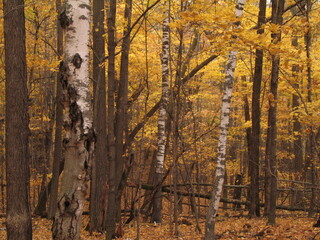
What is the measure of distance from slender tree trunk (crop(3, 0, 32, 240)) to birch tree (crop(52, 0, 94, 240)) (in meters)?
3.91

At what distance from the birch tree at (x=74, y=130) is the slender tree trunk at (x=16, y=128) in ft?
12.8

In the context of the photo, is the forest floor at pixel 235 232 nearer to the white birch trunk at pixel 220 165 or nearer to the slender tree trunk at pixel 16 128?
the white birch trunk at pixel 220 165

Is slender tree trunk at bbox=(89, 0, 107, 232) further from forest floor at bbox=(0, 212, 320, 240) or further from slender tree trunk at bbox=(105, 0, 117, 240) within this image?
slender tree trunk at bbox=(105, 0, 117, 240)

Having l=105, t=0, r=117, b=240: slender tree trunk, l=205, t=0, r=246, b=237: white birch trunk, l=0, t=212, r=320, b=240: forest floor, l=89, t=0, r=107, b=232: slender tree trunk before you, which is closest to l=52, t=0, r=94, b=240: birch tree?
l=105, t=0, r=117, b=240: slender tree trunk

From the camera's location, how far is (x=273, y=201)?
8250 mm

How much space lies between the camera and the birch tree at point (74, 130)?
3.61 metres

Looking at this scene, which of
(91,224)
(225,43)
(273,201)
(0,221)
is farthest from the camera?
(0,221)

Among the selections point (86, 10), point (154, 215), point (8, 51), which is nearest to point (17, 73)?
point (8, 51)

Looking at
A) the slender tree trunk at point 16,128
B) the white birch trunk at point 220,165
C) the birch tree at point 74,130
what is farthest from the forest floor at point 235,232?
the birch tree at point 74,130

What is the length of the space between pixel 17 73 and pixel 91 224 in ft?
14.8

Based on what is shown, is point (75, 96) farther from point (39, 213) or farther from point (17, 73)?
point (39, 213)

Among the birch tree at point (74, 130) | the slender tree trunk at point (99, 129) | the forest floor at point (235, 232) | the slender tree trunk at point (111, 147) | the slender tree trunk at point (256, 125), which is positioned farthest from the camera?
the slender tree trunk at point (256, 125)

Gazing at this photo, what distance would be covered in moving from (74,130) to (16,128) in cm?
409

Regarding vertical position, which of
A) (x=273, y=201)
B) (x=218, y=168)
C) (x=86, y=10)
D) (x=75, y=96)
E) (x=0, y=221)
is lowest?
(x=0, y=221)
